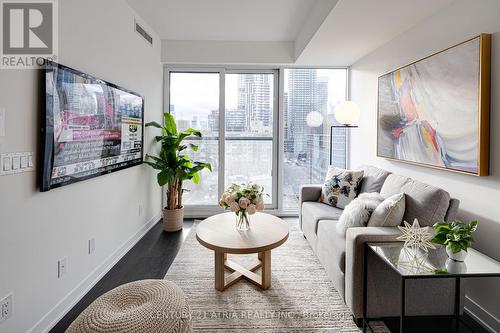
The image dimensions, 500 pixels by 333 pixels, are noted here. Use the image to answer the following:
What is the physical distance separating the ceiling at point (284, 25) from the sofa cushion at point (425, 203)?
1.54 m

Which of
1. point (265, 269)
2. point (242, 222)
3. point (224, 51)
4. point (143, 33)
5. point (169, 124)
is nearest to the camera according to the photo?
point (265, 269)

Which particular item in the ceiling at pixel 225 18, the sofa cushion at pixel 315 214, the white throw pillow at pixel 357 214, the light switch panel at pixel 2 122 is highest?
the ceiling at pixel 225 18

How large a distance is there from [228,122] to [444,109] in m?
2.93

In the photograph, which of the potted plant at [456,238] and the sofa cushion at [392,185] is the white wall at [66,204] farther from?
the sofa cushion at [392,185]

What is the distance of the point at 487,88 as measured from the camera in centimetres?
182

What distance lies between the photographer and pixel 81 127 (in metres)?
2.04

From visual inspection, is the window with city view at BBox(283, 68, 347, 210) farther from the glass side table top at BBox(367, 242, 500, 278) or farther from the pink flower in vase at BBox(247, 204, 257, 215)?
the glass side table top at BBox(367, 242, 500, 278)

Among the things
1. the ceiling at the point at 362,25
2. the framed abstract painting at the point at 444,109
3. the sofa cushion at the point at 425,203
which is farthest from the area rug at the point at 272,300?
the ceiling at the point at 362,25

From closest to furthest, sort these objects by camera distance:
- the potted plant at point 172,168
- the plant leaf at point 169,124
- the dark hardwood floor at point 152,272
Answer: the dark hardwood floor at point 152,272
the potted plant at point 172,168
the plant leaf at point 169,124

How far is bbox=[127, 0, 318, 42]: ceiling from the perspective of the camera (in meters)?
2.87

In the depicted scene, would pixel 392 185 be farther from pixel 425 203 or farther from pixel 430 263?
pixel 430 263

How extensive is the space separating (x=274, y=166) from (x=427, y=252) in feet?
9.39

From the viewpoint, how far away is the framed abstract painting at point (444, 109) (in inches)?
72.7

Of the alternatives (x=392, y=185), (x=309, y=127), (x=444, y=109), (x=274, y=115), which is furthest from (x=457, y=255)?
(x=274, y=115)
